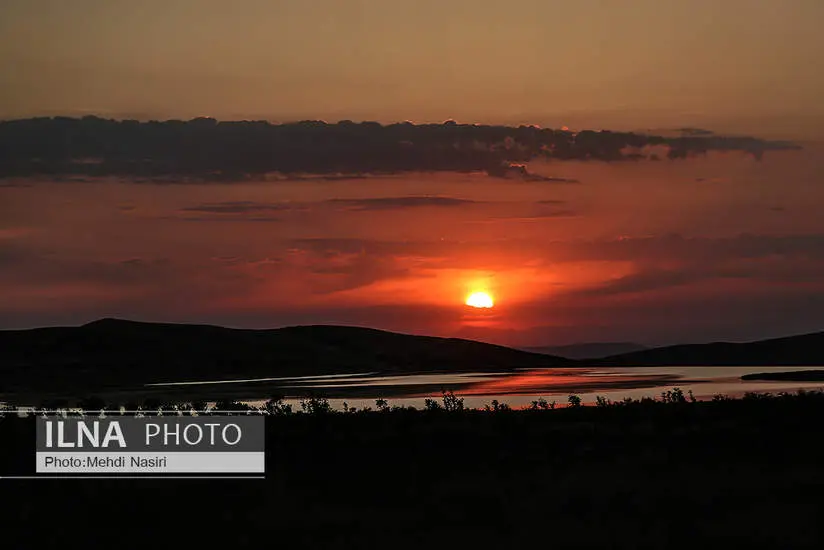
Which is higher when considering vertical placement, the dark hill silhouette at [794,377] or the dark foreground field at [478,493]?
the dark hill silhouette at [794,377]

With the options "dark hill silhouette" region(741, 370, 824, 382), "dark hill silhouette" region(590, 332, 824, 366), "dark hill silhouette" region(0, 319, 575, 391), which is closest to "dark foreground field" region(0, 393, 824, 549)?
"dark hill silhouette" region(741, 370, 824, 382)

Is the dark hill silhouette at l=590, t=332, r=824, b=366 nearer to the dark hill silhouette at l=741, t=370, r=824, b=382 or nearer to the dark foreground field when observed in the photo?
the dark hill silhouette at l=741, t=370, r=824, b=382

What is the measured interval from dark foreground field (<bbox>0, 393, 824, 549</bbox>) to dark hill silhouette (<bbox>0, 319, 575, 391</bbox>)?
145ft

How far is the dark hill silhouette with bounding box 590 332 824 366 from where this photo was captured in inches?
4240

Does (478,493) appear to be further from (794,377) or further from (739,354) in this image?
(739,354)

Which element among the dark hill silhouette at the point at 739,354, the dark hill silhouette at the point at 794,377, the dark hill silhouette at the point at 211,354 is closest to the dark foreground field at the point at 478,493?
the dark hill silhouette at the point at 794,377

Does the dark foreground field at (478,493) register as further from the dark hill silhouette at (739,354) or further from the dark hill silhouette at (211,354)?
the dark hill silhouette at (739,354)

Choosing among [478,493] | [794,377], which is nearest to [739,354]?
[794,377]

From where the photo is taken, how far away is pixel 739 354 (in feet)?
374

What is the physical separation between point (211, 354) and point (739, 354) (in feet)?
178

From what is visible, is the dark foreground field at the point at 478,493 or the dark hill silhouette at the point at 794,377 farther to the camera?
the dark hill silhouette at the point at 794,377

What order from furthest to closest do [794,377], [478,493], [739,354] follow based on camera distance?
[739,354] < [794,377] < [478,493]

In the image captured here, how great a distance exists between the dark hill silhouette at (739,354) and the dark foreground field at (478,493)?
8320 centimetres

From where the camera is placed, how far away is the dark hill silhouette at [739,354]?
10769 cm
